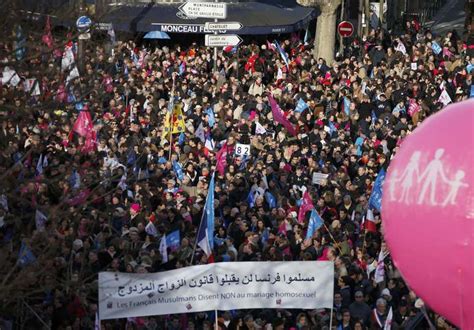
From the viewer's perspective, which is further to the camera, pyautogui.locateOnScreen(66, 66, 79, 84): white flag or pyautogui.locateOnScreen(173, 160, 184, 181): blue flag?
pyautogui.locateOnScreen(173, 160, 184, 181): blue flag

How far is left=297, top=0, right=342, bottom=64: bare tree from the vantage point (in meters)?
33.5

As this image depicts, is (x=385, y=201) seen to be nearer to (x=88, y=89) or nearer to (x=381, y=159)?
(x=88, y=89)

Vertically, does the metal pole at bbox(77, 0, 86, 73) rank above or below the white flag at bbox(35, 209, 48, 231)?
above

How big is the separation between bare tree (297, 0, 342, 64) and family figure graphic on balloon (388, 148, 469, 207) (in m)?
25.0

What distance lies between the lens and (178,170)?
2148 centimetres

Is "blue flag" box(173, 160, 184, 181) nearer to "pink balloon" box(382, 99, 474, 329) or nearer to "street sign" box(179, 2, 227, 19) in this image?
"street sign" box(179, 2, 227, 19)

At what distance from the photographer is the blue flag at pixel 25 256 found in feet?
39.3

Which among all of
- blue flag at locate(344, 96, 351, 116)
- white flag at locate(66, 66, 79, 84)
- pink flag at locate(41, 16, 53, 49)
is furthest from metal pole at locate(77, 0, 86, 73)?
blue flag at locate(344, 96, 351, 116)

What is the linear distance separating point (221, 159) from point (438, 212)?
46.7 ft

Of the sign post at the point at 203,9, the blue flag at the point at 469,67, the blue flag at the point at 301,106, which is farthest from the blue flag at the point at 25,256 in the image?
the blue flag at the point at 469,67

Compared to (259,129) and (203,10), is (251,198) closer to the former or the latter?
(259,129)

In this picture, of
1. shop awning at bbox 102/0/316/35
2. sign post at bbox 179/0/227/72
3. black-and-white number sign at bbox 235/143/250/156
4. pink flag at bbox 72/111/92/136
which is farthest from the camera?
shop awning at bbox 102/0/316/35

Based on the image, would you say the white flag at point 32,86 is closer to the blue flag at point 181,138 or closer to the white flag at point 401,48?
the blue flag at point 181,138

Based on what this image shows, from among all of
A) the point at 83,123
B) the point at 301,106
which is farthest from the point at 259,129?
the point at 83,123
